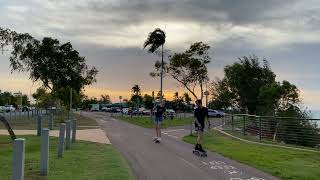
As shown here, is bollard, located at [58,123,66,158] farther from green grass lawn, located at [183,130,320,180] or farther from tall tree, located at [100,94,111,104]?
tall tree, located at [100,94,111,104]

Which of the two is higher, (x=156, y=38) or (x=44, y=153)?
(x=156, y=38)

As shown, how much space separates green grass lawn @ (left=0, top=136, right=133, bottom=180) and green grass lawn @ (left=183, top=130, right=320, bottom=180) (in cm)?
402

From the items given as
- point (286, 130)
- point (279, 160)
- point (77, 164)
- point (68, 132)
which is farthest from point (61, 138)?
point (286, 130)

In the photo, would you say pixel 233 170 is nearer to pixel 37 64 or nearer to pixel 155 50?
pixel 155 50

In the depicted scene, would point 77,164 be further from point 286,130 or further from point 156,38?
point 156,38

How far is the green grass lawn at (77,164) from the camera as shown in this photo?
13.4 meters

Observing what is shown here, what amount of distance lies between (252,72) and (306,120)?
3257 centimetres

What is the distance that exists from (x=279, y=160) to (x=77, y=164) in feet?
22.0

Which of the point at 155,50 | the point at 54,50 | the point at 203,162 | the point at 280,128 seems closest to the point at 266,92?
the point at 155,50

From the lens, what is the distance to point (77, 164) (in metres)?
15.8

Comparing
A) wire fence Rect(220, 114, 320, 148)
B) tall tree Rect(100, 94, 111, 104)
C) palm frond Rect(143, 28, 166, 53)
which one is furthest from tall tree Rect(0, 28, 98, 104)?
tall tree Rect(100, 94, 111, 104)

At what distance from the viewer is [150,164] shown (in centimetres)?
1670

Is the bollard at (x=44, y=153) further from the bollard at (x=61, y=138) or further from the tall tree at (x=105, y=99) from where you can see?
the tall tree at (x=105, y=99)

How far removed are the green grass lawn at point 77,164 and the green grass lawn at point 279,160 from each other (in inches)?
158
